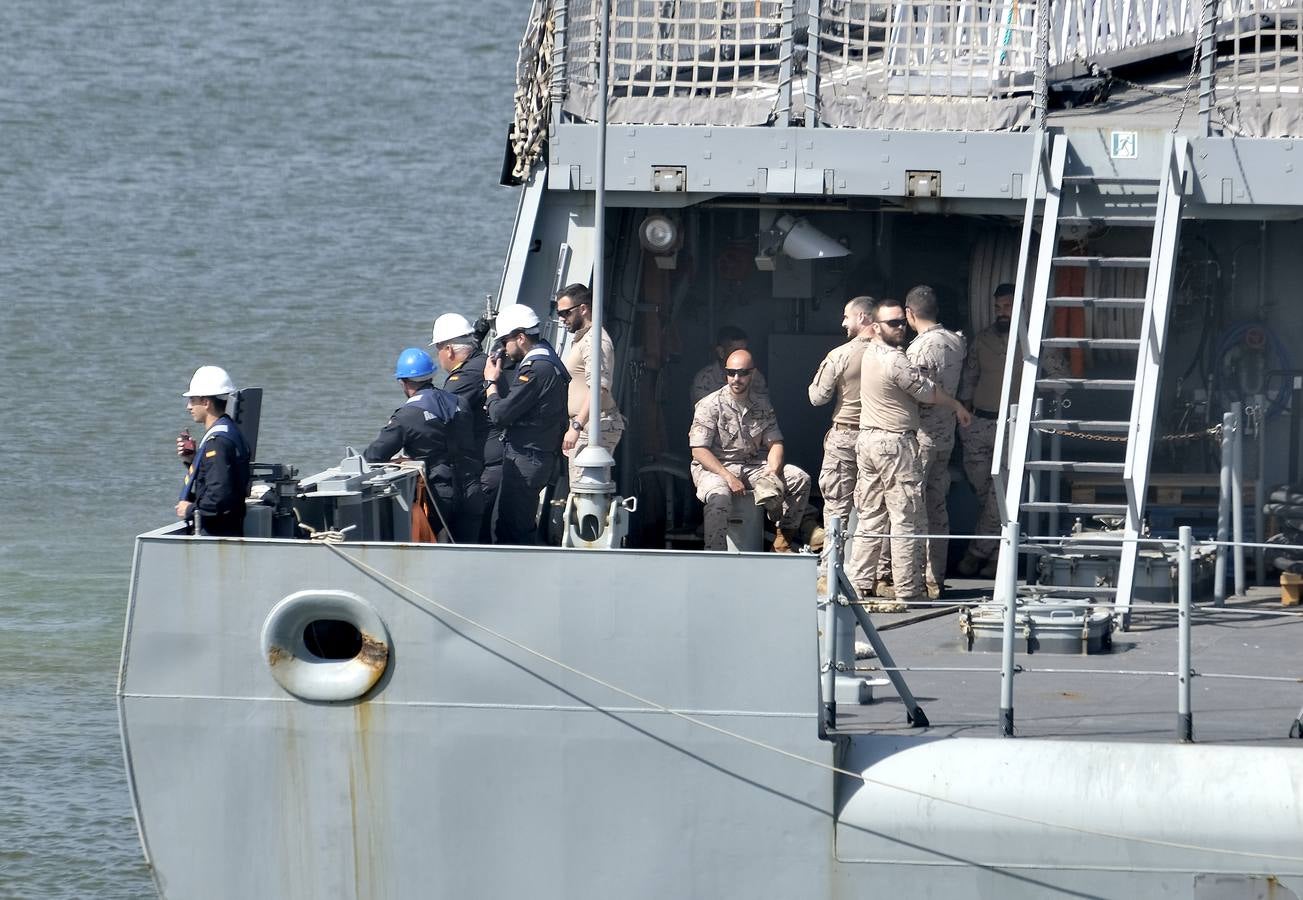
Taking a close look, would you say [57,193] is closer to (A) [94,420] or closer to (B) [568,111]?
(A) [94,420]

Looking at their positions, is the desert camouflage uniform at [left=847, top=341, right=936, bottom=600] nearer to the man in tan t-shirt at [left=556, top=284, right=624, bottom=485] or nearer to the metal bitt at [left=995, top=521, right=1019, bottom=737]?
the man in tan t-shirt at [left=556, top=284, right=624, bottom=485]

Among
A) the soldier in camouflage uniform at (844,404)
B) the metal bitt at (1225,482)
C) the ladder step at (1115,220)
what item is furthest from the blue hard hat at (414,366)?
the metal bitt at (1225,482)

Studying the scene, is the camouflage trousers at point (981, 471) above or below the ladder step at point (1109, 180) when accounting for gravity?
below

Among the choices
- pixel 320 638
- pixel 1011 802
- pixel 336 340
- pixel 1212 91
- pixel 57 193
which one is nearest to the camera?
pixel 1011 802

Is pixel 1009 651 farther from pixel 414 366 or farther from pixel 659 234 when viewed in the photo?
pixel 659 234

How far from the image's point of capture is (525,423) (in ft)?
28.1

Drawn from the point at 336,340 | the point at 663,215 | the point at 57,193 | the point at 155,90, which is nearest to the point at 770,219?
the point at 663,215

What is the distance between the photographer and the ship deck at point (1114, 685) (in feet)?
21.1

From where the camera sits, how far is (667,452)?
10906 millimetres

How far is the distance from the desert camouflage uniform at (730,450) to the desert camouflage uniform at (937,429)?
0.70 metres

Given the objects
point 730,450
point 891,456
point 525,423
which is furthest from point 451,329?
point 891,456

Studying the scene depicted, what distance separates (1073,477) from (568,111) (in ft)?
11.7

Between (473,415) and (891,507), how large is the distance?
2.11 m

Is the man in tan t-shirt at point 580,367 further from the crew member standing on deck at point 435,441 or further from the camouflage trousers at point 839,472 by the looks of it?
the camouflage trousers at point 839,472
